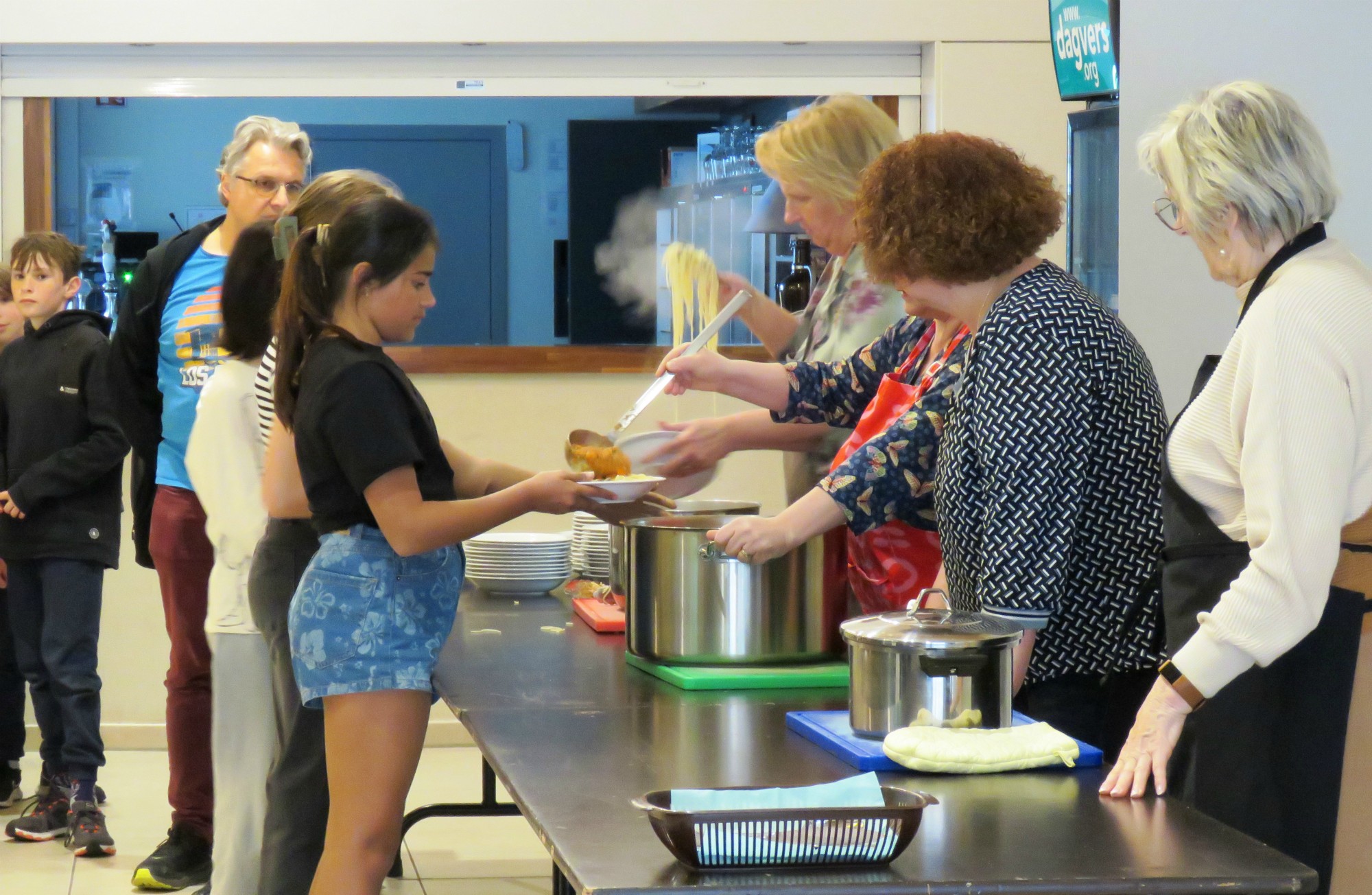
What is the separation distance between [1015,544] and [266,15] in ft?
11.7

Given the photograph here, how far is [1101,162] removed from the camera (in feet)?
12.4

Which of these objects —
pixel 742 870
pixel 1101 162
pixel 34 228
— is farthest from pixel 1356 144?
pixel 34 228

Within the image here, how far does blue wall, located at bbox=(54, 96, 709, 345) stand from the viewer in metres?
4.70

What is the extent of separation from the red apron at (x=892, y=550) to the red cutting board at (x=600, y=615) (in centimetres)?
49

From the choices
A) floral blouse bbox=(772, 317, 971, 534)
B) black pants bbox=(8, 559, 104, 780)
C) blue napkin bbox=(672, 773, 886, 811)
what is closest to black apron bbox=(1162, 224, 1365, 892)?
floral blouse bbox=(772, 317, 971, 534)

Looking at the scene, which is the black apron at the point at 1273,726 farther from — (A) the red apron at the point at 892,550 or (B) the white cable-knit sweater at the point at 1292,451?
(A) the red apron at the point at 892,550

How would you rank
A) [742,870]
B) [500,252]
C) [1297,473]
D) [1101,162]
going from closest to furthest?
[742,870] < [1297,473] < [1101,162] < [500,252]

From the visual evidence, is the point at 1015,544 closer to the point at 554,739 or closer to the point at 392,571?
the point at 554,739

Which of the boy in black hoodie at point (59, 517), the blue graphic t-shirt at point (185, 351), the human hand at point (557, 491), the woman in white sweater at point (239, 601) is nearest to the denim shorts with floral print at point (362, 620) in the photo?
the human hand at point (557, 491)

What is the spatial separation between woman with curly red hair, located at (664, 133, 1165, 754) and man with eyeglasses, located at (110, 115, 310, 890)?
1.81 m

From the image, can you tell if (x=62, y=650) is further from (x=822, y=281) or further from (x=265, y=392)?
(x=822, y=281)

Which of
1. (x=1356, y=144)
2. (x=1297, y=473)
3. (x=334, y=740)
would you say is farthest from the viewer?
(x=1356, y=144)

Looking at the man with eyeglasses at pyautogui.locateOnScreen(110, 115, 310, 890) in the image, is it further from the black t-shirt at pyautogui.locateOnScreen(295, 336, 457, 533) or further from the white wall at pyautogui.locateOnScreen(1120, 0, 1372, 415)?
the white wall at pyautogui.locateOnScreen(1120, 0, 1372, 415)

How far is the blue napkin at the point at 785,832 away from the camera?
47.4 inches
